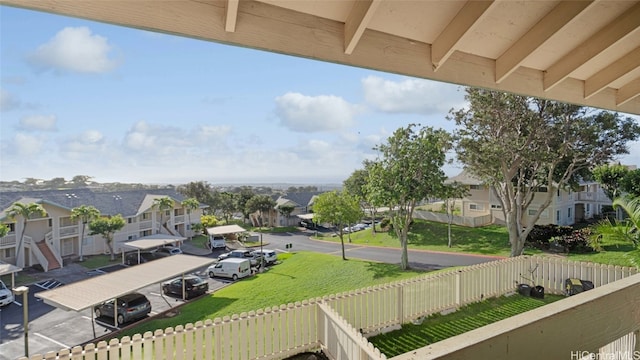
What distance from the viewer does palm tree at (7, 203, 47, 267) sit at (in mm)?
16422

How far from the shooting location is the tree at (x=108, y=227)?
19234mm

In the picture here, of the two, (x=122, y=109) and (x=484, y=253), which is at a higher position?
(x=122, y=109)

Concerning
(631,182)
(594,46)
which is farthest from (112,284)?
(631,182)

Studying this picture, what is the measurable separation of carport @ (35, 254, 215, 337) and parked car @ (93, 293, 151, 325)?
263mm

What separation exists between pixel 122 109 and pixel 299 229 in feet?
97.0

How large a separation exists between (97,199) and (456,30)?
2680 cm

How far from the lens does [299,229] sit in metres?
31.8

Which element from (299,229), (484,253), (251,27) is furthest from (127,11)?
(299,229)

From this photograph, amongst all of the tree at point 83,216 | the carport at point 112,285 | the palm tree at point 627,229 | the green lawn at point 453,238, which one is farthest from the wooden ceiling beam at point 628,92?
the tree at point 83,216

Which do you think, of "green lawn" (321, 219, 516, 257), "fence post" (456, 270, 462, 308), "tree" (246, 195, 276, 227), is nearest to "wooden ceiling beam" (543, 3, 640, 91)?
"fence post" (456, 270, 462, 308)

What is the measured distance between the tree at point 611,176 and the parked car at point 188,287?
20.0 m

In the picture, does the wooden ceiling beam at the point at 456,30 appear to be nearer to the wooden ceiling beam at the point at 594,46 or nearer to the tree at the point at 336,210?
the wooden ceiling beam at the point at 594,46

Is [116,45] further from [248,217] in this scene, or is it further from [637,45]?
[637,45]

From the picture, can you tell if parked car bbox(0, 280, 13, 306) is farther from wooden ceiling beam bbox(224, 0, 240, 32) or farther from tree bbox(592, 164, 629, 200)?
tree bbox(592, 164, 629, 200)
